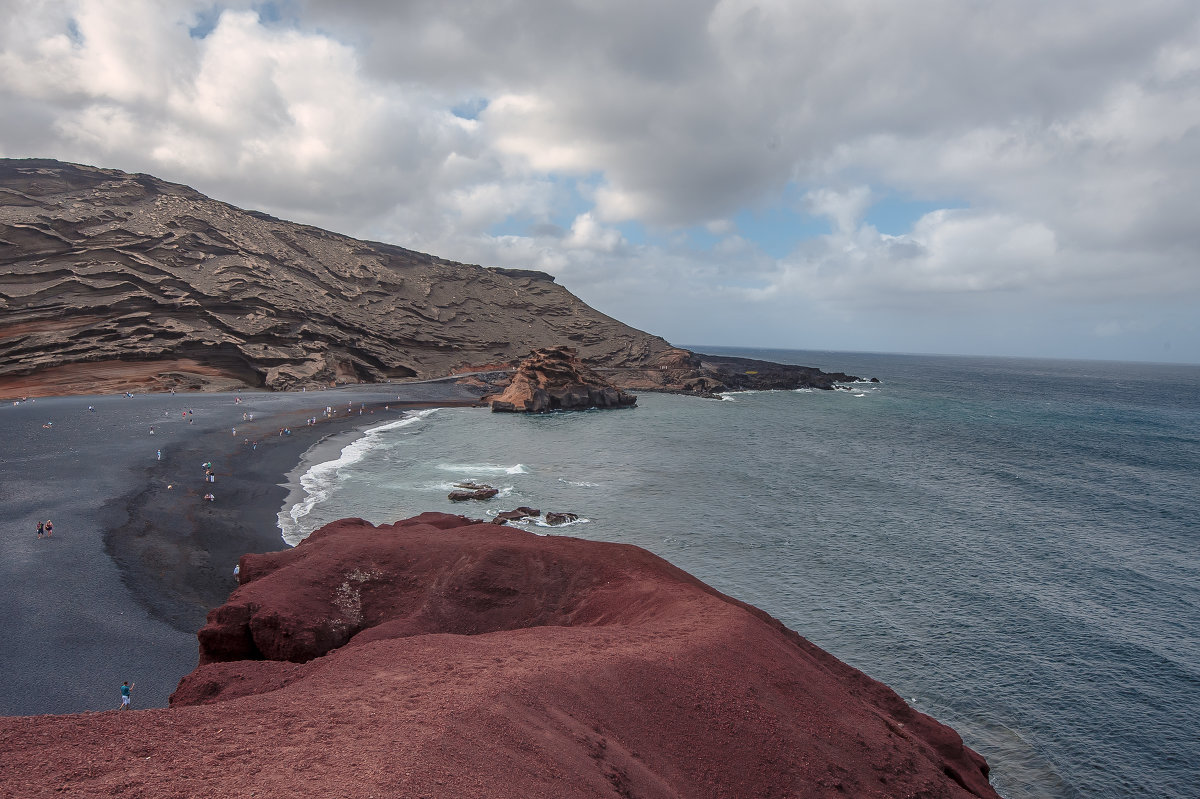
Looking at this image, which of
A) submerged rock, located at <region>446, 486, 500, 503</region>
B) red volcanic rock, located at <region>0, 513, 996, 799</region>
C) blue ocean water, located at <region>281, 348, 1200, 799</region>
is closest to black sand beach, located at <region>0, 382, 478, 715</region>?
blue ocean water, located at <region>281, 348, 1200, 799</region>

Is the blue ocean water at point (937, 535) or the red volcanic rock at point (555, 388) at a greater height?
the red volcanic rock at point (555, 388)

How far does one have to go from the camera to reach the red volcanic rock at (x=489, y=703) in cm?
669

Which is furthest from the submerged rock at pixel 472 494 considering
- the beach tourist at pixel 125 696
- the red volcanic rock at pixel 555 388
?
the red volcanic rock at pixel 555 388

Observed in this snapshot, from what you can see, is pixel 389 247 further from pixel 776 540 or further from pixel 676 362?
pixel 776 540

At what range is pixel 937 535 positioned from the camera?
32469 mm

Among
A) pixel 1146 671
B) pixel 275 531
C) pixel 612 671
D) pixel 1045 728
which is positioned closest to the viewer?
pixel 612 671

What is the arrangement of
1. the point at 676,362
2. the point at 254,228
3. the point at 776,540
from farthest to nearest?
the point at 676,362
the point at 254,228
the point at 776,540

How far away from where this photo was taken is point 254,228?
90.4 m

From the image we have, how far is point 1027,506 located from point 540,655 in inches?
1601

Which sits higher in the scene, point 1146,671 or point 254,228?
point 254,228

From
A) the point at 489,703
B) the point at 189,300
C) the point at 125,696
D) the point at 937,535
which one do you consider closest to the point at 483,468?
the point at 125,696

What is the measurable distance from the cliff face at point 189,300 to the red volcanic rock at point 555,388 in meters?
25.7

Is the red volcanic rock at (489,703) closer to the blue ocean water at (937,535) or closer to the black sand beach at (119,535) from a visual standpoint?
the black sand beach at (119,535)

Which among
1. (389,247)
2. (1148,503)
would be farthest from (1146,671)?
(389,247)
